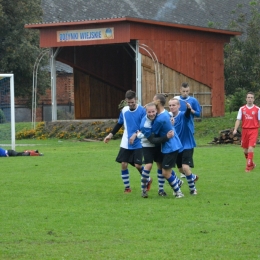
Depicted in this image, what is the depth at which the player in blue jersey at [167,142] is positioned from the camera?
12.8 meters

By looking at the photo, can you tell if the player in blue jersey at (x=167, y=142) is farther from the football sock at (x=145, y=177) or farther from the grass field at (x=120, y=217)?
the grass field at (x=120, y=217)

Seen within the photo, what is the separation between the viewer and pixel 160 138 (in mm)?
12789

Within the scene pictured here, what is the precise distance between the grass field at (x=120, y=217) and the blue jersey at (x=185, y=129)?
2.96 feet

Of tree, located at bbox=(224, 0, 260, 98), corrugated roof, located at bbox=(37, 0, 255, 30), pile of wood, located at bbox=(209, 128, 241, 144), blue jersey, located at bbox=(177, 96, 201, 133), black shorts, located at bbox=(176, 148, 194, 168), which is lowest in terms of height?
pile of wood, located at bbox=(209, 128, 241, 144)

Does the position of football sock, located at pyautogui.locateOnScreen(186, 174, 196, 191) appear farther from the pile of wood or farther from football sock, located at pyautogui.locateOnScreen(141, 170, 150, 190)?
the pile of wood

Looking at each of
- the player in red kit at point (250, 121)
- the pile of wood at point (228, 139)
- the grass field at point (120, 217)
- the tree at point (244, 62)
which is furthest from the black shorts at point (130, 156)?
the tree at point (244, 62)

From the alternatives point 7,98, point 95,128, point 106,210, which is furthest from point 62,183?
point 95,128

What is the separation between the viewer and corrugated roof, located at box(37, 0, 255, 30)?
59.3 m

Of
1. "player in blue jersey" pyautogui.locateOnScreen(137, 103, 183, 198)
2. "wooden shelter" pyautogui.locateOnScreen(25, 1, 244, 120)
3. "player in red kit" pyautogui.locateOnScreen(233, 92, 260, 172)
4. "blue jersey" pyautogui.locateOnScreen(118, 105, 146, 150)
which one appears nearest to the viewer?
"player in blue jersey" pyautogui.locateOnScreen(137, 103, 183, 198)

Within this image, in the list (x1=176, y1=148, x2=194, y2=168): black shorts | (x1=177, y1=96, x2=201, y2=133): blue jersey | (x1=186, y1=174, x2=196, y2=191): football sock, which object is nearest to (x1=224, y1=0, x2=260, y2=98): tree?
(x1=177, y1=96, x2=201, y2=133): blue jersey

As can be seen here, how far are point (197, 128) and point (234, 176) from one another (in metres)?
16.7

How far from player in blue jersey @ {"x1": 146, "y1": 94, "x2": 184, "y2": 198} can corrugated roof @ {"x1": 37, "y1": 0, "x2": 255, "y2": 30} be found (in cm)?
4545

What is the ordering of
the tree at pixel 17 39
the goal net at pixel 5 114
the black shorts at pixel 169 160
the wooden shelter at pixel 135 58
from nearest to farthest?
the black shorts at pixel 169 160, the goal net at pixel 5 114, the wooden shelter at pixel 135 58, the tree at pixel 17 39

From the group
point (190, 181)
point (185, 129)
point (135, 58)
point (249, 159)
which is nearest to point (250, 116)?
point (249, 159)
